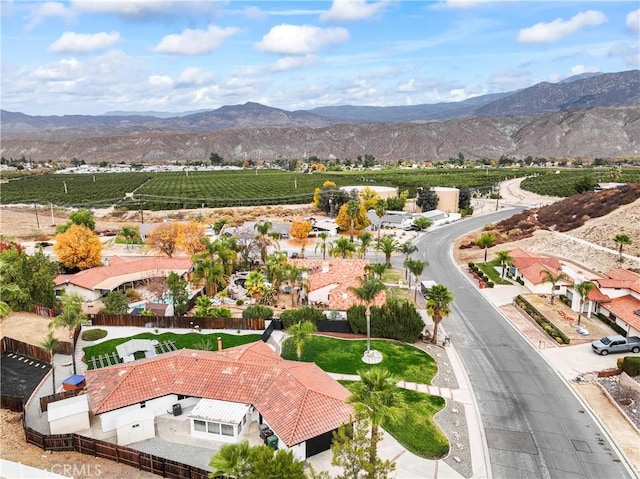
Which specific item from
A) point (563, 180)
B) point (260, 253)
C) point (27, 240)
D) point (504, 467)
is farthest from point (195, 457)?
point (563, 180)

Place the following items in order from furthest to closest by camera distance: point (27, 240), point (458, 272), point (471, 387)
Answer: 1. point (27, 240)
2. point (458, 272)
3. point (471, 387)

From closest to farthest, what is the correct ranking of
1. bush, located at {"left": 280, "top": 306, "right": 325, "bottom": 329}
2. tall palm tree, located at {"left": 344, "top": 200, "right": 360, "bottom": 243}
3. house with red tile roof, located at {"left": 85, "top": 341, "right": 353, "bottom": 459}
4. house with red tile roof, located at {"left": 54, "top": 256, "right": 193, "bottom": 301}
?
Result: house with red tile roof, located at {"left": 85, "top": 341, "right": 353, "bottom": 459} < bush, located at {"left": 280, "top": 306, "right": 325, "bottom": 329} < house with red tile roof, located at {"left": 54, "top": 256, "right": 193, "bottom": 301} < tall palm tree, located at {"left": 344, "top": 200, "right": 360, "bottom": 243}

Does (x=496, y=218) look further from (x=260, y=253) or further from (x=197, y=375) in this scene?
(x=197, y=375)

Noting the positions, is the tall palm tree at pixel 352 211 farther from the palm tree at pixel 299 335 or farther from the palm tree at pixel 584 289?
the palm tree at pixel 299 335

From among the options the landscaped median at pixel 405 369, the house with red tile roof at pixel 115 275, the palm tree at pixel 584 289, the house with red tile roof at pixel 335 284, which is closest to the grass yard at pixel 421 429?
the landscaped median at pixel 405 369

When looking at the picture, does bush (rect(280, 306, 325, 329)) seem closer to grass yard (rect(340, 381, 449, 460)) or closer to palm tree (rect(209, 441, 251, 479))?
grass yard (rect(340, 381, 449, 460))

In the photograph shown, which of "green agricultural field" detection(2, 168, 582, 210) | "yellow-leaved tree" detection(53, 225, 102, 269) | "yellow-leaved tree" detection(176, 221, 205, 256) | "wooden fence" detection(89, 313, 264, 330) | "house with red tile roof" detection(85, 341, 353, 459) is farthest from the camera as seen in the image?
"green agricultural field" detection(2, 168, 582, 210)

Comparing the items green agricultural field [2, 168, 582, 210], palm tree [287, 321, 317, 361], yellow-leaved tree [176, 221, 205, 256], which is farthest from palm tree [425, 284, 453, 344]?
green agricultural field [2, 168, 582, 210]
